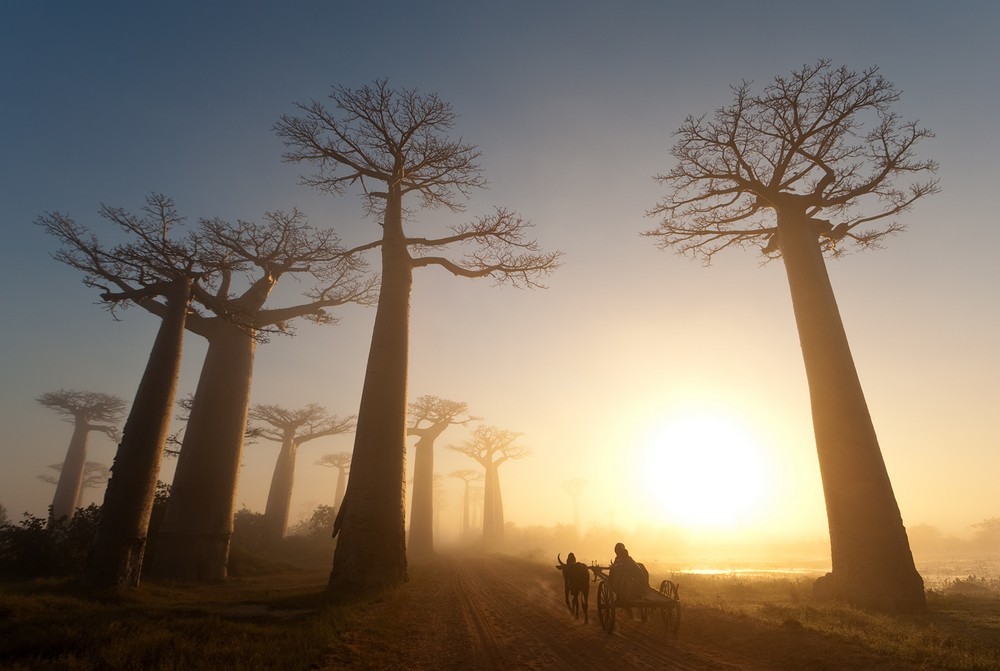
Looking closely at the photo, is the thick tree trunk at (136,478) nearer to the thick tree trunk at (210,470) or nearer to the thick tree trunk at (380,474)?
the thick tree trunk at (210,470)

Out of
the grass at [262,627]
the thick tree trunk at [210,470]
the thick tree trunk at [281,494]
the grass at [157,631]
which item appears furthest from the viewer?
the thick tree trunk at [281,494]

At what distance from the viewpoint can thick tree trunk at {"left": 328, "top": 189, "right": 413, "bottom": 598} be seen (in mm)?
10008

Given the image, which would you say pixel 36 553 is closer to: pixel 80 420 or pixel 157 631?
pixel 157 631

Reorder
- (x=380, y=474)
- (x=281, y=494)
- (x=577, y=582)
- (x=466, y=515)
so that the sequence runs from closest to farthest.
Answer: (x=577, y=582)
(x=380, y=474)
(x=281, y=494)
(x=466, y=515)

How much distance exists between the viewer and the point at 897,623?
7402 mm

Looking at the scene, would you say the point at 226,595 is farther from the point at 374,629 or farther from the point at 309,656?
the point at 309,656

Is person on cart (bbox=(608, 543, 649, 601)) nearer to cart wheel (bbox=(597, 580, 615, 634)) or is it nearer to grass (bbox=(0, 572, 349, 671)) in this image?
cart wheel (bbox=(597, 580, 615, 634))

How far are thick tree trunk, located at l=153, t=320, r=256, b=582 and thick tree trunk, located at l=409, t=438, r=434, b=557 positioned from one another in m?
19.5

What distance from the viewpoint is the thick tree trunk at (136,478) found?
957cm

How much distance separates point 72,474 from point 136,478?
33.0 m

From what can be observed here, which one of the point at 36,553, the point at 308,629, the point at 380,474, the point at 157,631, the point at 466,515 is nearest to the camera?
the point at 157,631

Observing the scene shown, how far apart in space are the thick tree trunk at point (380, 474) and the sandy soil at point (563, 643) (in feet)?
3.86

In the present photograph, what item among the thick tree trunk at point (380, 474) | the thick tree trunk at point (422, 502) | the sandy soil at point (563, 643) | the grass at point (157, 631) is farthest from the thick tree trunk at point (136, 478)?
the thick tree trunk at point (422, 502)

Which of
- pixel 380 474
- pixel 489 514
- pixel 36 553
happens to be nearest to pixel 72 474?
pixel 36 553
